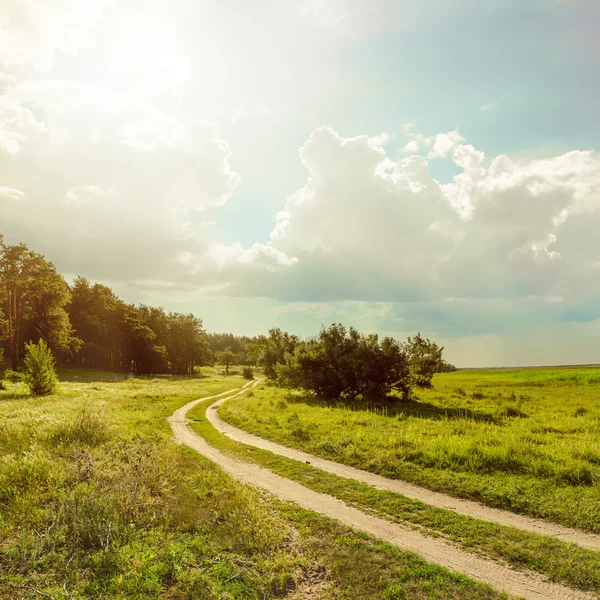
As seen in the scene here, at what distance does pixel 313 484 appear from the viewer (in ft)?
46.3

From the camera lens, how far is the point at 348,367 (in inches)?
1607

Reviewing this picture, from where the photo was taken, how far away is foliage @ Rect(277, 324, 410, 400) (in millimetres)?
39719

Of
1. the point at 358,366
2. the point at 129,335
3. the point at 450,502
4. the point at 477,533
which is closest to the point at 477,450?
the point at 450,502

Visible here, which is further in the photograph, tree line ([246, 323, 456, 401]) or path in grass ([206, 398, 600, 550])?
tree line ([246, 323, 456, 401])

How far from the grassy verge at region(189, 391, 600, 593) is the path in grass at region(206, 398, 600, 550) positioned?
1.79 ft

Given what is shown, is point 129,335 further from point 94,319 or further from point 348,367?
Result: point 348,367

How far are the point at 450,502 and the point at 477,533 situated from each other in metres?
2.38

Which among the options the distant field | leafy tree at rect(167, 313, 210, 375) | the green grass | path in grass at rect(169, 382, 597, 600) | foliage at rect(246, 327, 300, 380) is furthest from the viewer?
leafy tree at rect(167, 313, 210, 375)

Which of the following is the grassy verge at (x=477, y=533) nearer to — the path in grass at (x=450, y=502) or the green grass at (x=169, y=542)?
the path in grass at (x=450, y=502)

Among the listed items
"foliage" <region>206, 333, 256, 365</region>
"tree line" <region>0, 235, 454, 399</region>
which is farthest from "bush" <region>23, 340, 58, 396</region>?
"foliage" <region>206, 333, 256, 365</region>

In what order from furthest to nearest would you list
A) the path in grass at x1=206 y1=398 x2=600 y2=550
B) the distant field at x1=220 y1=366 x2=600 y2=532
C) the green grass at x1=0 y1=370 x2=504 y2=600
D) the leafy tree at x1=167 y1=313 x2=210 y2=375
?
the leafy tree at x1=167 y1=313 x2=210 y2=375 < the distant field at x1=220 y1=366 x2=600 y2=532 < the path in grass at x1=206 y1=398 x2=600 y2=550 < the green grass at x1=0 y1=370 x2=504 y2=600

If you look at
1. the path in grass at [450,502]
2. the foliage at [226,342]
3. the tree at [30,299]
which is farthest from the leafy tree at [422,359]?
the foliage at [226,342]

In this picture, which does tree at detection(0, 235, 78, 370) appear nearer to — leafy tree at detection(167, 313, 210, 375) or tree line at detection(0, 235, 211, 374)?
tree line at detection(0, 235, 211, 374)

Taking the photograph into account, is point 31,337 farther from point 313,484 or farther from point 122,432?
point 313,484
